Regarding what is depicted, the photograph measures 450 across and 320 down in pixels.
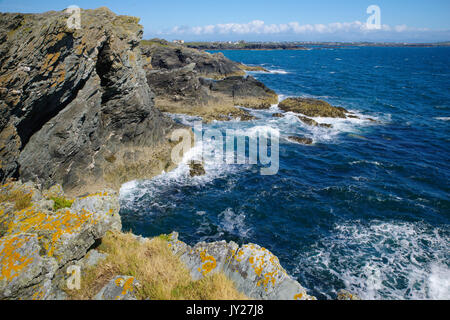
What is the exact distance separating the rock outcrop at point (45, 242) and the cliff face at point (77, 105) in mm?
6396

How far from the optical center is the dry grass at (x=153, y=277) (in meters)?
6.74

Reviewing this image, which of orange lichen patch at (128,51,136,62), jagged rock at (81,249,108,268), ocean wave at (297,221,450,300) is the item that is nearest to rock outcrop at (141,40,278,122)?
orange lichen patch at (128,51,136,62)

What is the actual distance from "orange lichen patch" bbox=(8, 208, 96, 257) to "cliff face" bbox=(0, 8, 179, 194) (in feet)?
A: 23.0

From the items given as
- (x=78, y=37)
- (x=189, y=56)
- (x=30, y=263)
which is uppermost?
(x=189, y=56)

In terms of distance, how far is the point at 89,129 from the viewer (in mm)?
20891

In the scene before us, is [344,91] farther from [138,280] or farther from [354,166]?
[138,280]

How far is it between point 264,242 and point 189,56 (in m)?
84.0

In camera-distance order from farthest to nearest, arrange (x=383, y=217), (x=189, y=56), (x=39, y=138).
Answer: (x=189, y=56) < (x=383, y=217) < (x=39, y=138)

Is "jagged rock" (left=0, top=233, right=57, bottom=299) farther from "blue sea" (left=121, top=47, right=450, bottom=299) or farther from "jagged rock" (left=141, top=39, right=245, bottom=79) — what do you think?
"jagged rock" (left=141, top=39, right=245, bottom=79)

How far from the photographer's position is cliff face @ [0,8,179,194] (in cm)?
1291

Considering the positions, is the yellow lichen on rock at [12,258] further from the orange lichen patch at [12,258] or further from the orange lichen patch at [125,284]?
the orange lichen patch at [125,284]

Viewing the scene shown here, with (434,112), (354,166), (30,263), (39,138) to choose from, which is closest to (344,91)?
(434,112)

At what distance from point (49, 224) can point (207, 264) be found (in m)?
4.85

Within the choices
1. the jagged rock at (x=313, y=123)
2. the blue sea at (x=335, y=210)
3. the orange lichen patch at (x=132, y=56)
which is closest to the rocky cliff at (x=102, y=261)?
the blue sea at (x=335, y=210)
